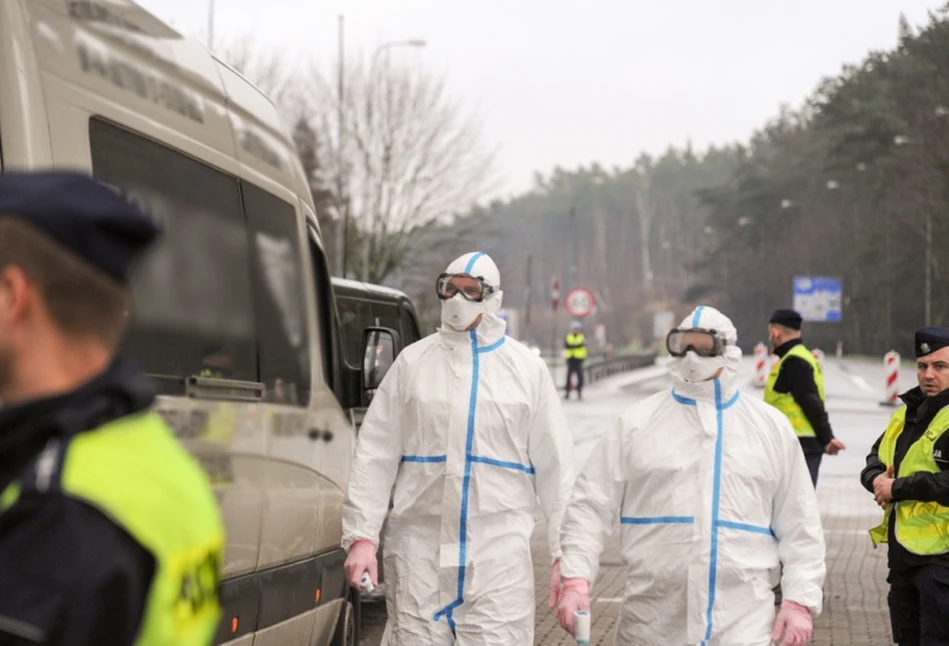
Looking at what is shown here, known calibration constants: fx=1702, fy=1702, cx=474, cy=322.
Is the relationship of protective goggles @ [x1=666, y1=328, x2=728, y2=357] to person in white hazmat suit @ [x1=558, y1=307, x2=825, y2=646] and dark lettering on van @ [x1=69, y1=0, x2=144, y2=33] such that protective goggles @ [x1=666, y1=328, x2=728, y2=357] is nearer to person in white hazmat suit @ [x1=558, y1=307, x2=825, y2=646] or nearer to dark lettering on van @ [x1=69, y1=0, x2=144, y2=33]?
person in white hazmat suit @ [x1=558, y1=307, x2=825, y2=646]

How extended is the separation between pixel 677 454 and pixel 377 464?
1207mm

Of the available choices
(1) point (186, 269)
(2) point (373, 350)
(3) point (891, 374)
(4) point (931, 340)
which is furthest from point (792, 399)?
(3) point (891, 374)

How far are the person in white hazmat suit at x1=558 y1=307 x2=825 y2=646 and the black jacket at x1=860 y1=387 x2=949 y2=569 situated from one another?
6.05 feet

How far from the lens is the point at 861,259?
271 ft

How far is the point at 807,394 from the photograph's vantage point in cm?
1034

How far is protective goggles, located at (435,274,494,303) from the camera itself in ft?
18.9

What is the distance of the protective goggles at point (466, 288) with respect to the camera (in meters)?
5.75

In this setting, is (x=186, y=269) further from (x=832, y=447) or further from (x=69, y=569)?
(x=832, y=447)

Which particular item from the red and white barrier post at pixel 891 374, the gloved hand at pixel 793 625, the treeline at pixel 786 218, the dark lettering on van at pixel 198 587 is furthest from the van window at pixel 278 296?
the treeline at pixel 786 218

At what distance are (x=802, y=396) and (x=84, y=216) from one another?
29.1 feet

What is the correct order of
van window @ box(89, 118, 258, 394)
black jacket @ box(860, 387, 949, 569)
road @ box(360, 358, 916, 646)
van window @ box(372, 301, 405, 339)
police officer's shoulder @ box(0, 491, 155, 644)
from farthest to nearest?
1. van window @ box(372, 301, 405, 339)
2. road @ box(360, 358, 916, 646)
3. black jacket @ box(860, 387, 949, 569)
4. van window @ box(89, 118, 258, 394)
5. police officer's shoulder @ box(0, 491, 155, 644)

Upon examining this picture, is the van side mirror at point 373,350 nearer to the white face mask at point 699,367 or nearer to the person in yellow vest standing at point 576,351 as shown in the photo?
the white face mask at point 699,367

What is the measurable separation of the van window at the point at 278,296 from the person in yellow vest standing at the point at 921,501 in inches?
96.6

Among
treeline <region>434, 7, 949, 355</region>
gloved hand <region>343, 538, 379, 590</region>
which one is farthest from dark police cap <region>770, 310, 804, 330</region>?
treeline <region>434, 7, 949, 355</region>
